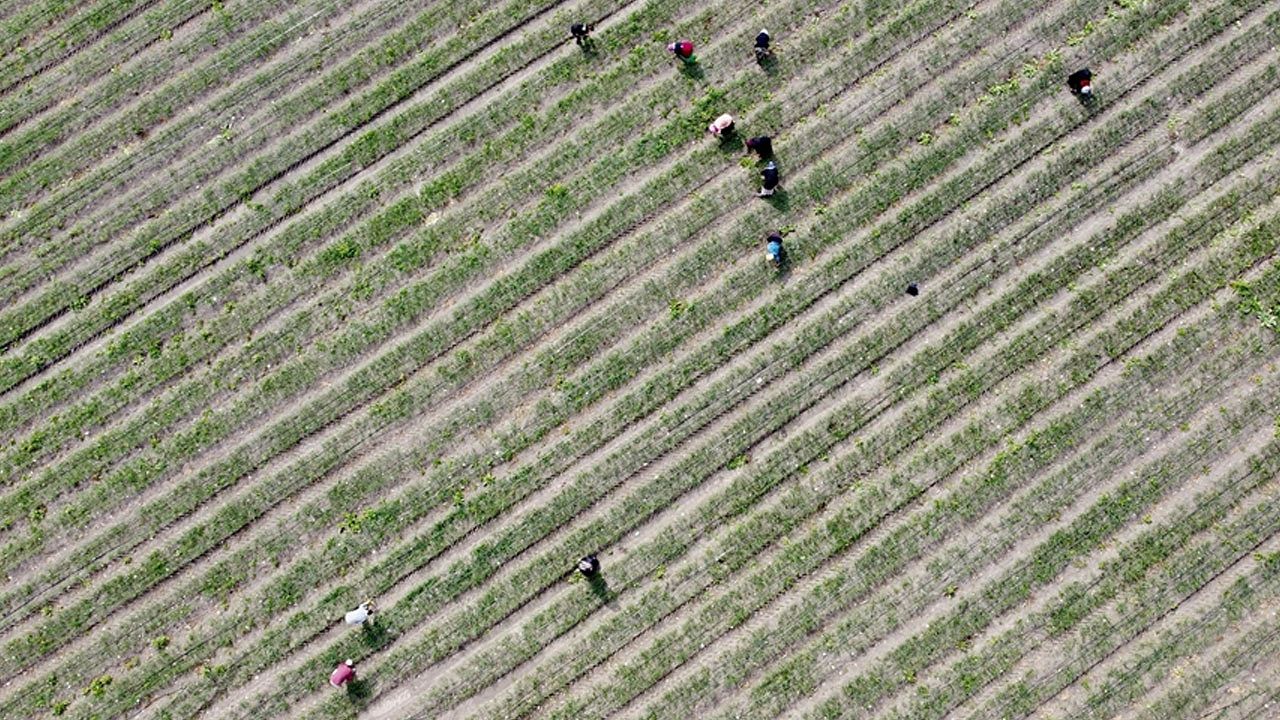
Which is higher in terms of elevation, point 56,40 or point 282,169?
point 56,40

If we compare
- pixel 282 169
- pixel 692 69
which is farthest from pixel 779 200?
pixel 282 169

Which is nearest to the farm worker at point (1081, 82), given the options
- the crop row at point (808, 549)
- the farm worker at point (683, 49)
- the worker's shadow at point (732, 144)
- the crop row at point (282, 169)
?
the crop row at point (808, 549)

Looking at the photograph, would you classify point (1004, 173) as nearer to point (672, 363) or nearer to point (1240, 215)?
point (1240, 215)

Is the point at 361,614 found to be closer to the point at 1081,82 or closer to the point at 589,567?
the point at 589,567

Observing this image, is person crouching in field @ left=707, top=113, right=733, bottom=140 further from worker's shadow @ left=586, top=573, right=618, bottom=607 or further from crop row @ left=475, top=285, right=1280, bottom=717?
worker's shadow @ left=586, top=573, right=618, bottom=607

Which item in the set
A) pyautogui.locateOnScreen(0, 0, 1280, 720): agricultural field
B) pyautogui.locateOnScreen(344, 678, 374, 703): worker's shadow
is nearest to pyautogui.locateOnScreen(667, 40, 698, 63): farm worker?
pyautogui.locateOnScreen(0, 0, 1280, 720): agricultural field
